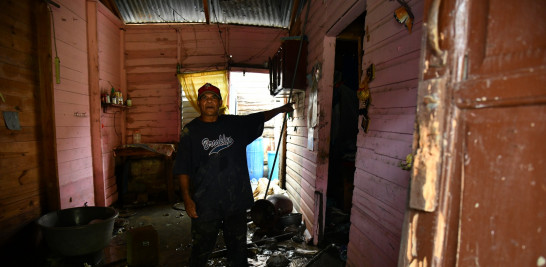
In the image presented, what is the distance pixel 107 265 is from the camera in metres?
3.08

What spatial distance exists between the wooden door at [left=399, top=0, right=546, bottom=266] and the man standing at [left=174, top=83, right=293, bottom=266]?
1.91 metres

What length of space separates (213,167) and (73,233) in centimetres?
206

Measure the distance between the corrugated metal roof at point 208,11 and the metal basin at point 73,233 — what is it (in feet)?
15.9

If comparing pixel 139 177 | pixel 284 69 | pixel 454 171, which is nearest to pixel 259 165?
pixel 139 177

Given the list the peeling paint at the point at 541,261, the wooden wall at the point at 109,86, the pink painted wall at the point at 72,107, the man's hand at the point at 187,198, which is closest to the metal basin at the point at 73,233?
the pink painted wall at the point at 72,107

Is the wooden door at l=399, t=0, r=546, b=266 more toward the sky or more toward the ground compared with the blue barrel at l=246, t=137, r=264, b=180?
more toward the sky

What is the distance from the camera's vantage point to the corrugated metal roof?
18.4ft

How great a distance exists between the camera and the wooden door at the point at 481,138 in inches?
24.3

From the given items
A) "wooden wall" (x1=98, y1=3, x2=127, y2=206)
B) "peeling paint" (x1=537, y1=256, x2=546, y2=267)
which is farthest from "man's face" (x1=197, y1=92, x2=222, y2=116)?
"wooden wall" (x1=98, y1=3, x2=127, y2=206)

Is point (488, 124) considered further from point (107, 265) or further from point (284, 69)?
point (107, 265)

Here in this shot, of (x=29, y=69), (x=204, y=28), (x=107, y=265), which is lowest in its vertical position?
(x=107, y=265)

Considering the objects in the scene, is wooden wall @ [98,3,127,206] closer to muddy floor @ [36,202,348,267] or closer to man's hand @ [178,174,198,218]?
muddy floor @ [36,202,348,267]

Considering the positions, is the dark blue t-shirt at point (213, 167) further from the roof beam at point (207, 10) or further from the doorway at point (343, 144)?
the roof beam at point (207, 10)

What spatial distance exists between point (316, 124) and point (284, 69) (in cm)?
126
